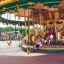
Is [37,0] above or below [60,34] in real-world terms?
above

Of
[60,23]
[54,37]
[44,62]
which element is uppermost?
[60,23]

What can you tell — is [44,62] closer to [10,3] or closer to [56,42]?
[10,3]

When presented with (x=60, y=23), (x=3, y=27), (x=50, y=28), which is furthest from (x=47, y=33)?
(x=3, y=27)

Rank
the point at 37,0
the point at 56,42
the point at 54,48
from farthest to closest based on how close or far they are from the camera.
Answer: the point at 56,42, the point at 54,48, the point at 37,0

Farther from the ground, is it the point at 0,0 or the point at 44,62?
the point at 0,0

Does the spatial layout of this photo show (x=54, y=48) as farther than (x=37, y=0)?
→ Yes

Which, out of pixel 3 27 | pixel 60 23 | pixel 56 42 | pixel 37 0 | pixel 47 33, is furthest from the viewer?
pixel 3 27

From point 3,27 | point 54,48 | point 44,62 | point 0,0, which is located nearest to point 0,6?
point 0,0

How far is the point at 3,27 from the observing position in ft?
95.1

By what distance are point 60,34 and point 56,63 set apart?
6.01 m

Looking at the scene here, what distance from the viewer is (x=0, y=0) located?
693cm

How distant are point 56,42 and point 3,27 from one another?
58.6 feet

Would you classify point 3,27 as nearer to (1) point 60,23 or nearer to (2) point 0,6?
(1) point 60,23

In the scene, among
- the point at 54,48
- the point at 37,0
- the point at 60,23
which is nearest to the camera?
the point at 37,0
